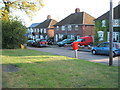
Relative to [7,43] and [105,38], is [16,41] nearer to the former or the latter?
[7,43]

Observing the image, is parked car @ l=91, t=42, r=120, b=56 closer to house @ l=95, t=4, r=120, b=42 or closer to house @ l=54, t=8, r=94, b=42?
house @ l=95, t=4, r=120, b=42

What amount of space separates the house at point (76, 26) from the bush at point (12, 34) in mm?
20174

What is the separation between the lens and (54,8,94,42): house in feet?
137

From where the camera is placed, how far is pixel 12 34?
2342 cm

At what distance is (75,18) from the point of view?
44844 mm

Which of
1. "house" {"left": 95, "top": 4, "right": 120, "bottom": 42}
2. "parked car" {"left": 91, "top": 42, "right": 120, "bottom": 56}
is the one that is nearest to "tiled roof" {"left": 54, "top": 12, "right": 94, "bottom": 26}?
"house" {"left": 95, "top": 4, "right": 120, "bottom": 42}

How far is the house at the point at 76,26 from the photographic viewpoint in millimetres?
41719

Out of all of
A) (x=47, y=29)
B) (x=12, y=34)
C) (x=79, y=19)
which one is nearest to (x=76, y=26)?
(x=79, y=19)

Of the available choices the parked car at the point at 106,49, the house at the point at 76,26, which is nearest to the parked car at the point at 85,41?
the house at the point at 76,26

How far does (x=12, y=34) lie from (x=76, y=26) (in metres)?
22.2

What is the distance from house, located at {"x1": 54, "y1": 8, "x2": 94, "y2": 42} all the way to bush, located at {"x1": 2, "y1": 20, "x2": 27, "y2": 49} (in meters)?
20.2

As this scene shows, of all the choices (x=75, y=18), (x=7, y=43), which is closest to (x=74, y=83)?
(x=7, y=43)

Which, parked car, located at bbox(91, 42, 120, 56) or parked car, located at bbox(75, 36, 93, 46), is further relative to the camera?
parked car, located at bbox(75, 36, 93, 46)

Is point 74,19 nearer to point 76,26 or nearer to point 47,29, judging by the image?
point 76,26
